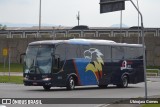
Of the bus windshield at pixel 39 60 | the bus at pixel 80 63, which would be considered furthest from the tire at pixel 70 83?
the bus windshield at pixel 39 60

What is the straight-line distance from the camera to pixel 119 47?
35.1 m

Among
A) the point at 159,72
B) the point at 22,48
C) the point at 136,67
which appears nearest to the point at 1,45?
the point at 22,48

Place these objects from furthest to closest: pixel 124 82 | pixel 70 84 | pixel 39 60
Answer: pixel 124 82 < pixel 70 84 < pixel 39 60

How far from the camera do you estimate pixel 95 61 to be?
32938 millimetres

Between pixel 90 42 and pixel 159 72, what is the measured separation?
29767 millimetres

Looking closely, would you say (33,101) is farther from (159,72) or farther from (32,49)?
(159,72)

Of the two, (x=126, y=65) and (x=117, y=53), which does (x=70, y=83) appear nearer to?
(x=117, y=53)

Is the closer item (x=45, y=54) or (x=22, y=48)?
(x=45, y=54)

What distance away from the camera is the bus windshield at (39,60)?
30.0 m

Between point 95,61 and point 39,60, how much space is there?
4.25 meters

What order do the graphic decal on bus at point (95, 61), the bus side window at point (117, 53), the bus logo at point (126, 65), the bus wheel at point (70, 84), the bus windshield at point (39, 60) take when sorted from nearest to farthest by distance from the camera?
1. the bus windshield at point (39, 60)
2. the bus wheel at point (70, 84)
3. the graphic decal on bus at point (95, 61)
4. the bus side window at point (117, 53)
5. the bus logo at point (126, 65)

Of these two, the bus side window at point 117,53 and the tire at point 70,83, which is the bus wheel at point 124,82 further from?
the tire at point 70,83

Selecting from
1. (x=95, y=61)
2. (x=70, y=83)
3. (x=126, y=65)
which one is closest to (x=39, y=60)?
(x=70, y=83)

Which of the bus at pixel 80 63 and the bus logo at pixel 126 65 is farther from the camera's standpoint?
the bus logo at pixel 126 65
